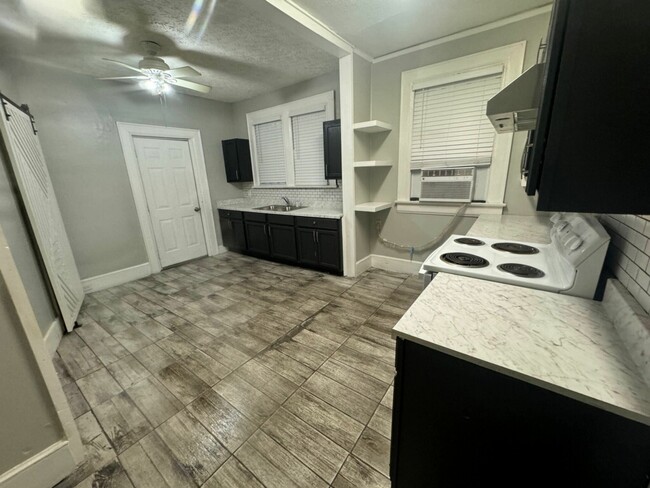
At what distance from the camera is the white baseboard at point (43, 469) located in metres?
1.16

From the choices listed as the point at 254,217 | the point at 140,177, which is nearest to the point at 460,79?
the point at 254,217

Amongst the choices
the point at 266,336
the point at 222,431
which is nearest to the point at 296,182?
the point at 266,336

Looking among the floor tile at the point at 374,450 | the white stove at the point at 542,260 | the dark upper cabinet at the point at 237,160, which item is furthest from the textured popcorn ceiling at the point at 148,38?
the floor tile at the point at 374,450

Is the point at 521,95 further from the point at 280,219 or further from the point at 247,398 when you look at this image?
the point at 280,219

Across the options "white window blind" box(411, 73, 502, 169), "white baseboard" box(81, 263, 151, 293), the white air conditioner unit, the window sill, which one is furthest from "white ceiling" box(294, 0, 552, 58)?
"white baseboard" box(81, 263, 151, 293)

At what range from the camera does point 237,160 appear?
4.70 meters

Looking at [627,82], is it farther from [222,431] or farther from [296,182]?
[296,182]

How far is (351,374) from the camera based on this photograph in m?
1.86

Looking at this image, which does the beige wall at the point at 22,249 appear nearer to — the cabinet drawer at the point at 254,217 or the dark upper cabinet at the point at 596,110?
the cabinet drawer at the point at 254,217

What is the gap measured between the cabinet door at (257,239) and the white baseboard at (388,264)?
1.58 m

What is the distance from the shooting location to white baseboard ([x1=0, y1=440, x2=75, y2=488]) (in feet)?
3.82

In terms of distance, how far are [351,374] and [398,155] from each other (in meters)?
2.60

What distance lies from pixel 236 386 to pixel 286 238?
2.39 m

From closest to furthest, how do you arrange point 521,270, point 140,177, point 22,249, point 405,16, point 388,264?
point 521,270, point 22,249, point 405,16, point 388,264, point 140,177
